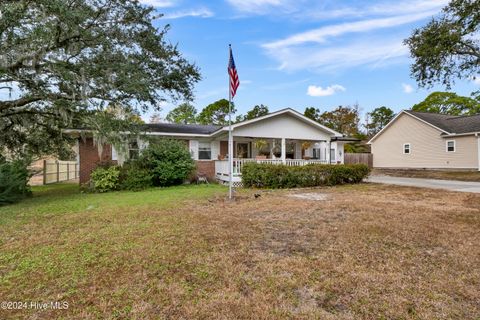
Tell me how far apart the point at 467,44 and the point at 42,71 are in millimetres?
14127

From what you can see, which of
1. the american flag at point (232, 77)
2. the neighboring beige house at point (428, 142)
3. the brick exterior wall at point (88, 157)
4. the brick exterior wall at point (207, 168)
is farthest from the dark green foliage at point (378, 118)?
the brick exterior wall at point (88, 157)

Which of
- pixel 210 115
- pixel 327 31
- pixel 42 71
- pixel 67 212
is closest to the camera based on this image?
pixel 67 212

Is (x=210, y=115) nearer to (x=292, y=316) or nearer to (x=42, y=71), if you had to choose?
(x=42, y=71)

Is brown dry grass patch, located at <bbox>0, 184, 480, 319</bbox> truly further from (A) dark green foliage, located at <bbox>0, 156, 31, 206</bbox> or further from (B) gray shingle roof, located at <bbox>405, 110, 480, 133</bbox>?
(B) gray shingle roof, located at <bbox>405, 110, 480, 133</bbox>

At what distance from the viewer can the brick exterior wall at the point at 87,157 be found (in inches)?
543

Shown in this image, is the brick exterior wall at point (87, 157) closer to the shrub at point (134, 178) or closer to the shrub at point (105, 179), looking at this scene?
the shrub at point (105, 179)

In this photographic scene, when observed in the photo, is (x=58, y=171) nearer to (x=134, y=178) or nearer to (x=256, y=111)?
(x=134, y=178)

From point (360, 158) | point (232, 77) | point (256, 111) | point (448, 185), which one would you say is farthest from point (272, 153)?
point (256, 111)

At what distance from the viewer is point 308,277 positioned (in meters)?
3.33

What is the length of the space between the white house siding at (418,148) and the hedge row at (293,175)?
1286 centimetres

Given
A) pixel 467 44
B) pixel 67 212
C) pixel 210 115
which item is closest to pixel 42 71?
pixel 67 212

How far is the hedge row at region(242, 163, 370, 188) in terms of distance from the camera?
12.5 m

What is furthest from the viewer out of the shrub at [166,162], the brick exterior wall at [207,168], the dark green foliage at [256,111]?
the dark green foliage at [256,111]

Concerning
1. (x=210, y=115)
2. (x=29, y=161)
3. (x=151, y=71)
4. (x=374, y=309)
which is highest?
(x=210, y=115)
